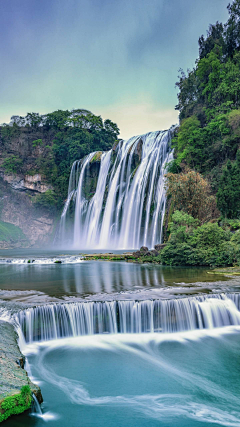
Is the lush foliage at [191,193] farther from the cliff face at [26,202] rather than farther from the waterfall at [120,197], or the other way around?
the cliff face at [26,202]

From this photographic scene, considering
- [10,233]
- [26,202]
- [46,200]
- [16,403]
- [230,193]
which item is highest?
[46,200]

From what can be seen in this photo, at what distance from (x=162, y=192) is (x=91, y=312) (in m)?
21.9

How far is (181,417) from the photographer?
4.87m

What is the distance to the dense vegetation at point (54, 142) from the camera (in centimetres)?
4759

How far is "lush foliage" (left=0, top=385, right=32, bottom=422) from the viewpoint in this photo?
4.01 meters

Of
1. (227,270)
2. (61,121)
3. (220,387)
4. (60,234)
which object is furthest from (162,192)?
(61,121)

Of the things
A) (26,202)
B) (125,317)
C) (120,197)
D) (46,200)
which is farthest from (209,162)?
(26,202)

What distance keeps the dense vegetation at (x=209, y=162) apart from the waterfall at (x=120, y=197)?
115 inches

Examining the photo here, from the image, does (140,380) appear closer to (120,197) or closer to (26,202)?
(120,197)

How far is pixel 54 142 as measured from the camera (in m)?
50.8

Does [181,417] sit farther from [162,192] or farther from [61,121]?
[61,121]

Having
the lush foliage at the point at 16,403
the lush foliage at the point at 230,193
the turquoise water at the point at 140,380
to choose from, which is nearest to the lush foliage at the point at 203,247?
the lush foliage at the point at 230,193

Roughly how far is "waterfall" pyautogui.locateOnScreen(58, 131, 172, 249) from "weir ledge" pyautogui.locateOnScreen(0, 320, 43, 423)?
76.8ft

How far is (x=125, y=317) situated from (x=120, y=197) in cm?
2623
